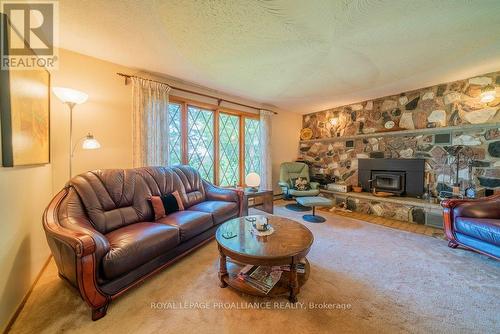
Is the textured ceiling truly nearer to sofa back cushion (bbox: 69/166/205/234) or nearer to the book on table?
sofa back cushion (bbox: 69/166/205/234)

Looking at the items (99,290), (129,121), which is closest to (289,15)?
(129,121)

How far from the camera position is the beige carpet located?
125 centimetres

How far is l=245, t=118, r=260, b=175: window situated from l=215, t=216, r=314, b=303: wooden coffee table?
8.70 feet

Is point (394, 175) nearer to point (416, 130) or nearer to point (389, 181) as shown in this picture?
point (389, 181)

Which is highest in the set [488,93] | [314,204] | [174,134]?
[488,93]

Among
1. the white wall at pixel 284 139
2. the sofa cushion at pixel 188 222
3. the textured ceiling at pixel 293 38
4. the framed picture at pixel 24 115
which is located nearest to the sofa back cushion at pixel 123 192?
the sofa cushion at pixel 188 222

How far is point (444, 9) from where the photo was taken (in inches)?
62.7

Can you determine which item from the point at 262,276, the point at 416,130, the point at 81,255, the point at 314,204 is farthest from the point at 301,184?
the point at 81,255

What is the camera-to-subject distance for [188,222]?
2.05m

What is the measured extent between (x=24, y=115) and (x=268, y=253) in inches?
91.4

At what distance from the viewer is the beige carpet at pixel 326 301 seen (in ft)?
4.10

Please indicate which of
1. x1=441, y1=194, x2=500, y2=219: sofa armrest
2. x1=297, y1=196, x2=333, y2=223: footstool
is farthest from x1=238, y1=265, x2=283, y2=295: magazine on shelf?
x1=441, y1=194, x2=500, y2=219: sofa armrest

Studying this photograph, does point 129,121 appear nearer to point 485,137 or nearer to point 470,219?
point 470,219

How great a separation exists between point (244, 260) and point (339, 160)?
13.4 feet
